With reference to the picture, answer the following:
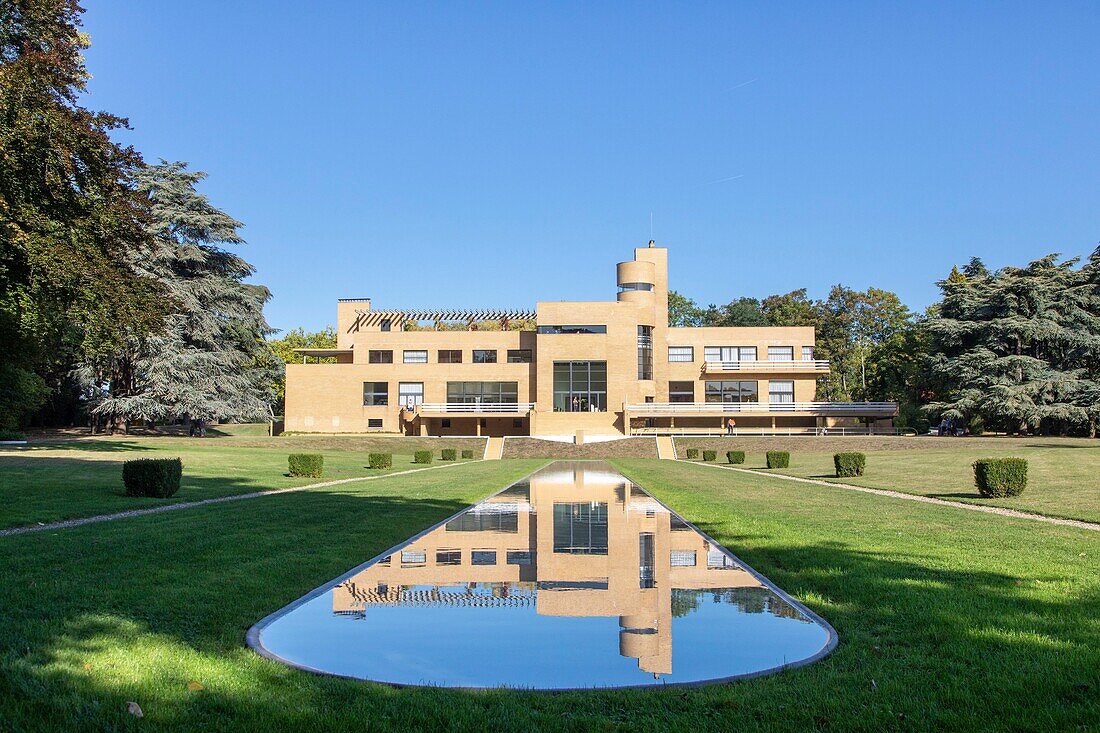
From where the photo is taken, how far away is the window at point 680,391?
68.9 m

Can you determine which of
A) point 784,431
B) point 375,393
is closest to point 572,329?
point 375,393

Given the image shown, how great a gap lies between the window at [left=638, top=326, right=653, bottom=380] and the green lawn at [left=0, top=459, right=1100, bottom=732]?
5286 centimetres

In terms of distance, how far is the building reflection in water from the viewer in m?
7.85

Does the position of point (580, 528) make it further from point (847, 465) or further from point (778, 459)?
point (778, 459)

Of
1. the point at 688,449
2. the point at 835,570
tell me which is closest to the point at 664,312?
the point at 688,449

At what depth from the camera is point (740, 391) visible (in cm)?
6856

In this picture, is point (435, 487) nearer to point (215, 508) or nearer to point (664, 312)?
point (215, 508)

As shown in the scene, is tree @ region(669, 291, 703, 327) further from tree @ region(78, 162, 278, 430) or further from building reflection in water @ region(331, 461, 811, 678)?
building reflection in water @ region(331, 461, 811, 678)

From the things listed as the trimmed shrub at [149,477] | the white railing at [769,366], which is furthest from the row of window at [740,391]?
the trimmed shrub at [149,477]

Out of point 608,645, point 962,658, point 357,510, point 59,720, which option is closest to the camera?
point 59,720

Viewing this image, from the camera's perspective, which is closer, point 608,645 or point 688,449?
point 608,645

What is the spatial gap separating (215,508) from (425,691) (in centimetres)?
1230

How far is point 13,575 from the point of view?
8.47 meters

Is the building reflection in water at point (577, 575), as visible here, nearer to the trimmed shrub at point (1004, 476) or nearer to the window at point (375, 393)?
the trimmed shrub at point (1004, 476)
